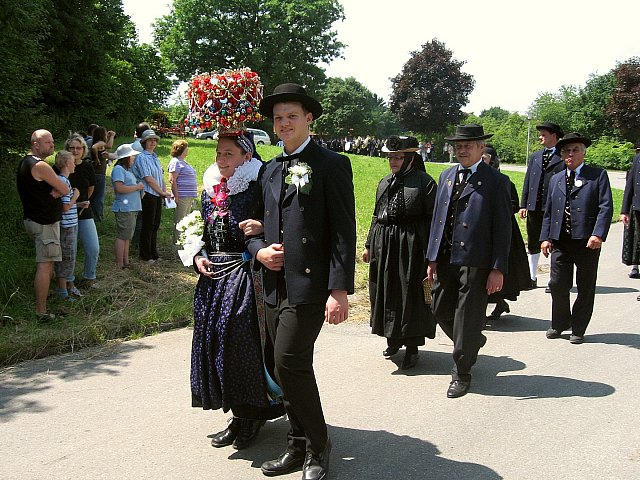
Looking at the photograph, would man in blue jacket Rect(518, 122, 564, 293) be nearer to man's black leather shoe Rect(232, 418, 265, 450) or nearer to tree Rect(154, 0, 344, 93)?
man's black leather shoe Rect(232, 418, 265, 450)

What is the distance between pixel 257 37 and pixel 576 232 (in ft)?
169

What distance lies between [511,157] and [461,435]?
4996 cm

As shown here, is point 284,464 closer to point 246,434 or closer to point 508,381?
point 246,434

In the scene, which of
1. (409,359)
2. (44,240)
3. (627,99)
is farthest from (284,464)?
(627,99)

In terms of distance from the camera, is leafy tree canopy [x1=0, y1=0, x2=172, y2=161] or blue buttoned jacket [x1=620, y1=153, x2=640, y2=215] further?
leafy tree canopy [x1=0, y1=0, x2=172, y2=161]

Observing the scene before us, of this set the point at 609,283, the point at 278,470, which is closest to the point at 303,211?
the point at 278,470

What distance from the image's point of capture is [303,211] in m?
3.92

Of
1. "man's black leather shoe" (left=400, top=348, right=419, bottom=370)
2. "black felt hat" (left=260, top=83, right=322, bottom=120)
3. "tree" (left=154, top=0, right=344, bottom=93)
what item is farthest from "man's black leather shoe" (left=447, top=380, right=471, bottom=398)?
"tree" (left=154, top=0, right=344, bottom=93)

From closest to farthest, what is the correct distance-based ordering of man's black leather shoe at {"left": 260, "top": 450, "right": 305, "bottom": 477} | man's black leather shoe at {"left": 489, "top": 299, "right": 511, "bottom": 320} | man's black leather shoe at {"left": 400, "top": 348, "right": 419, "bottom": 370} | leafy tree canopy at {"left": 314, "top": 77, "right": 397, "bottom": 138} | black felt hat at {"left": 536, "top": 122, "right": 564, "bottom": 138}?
man's black leather shoe at {"left": 260, "top": 450, "right": 305, "bottom": 477} → man's black leather shoe at {"left": 400, "top": 348, "right": 419, "bottom": 370} → man's black leather shoe at {"left": 489, "top": 299, "right": 511, "bottom": 320} → black felt hat at {"left": 536, "top": 122, "right": 564, "bottom": 138} → leafy tree canopy at {"left": 314, "top": 77, "right": 397, "bottom": 138}

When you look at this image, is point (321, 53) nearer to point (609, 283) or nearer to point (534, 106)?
point (534, 106)

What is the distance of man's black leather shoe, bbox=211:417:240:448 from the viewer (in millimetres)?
4449

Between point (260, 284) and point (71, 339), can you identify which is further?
point (71, 339)

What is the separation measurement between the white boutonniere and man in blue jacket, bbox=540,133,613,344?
13.8 ft

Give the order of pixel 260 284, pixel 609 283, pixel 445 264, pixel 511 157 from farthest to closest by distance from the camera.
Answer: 1. pixel 511 157
2. pixel 609 283
3. pixel 445 264
4. pixel 260 284
